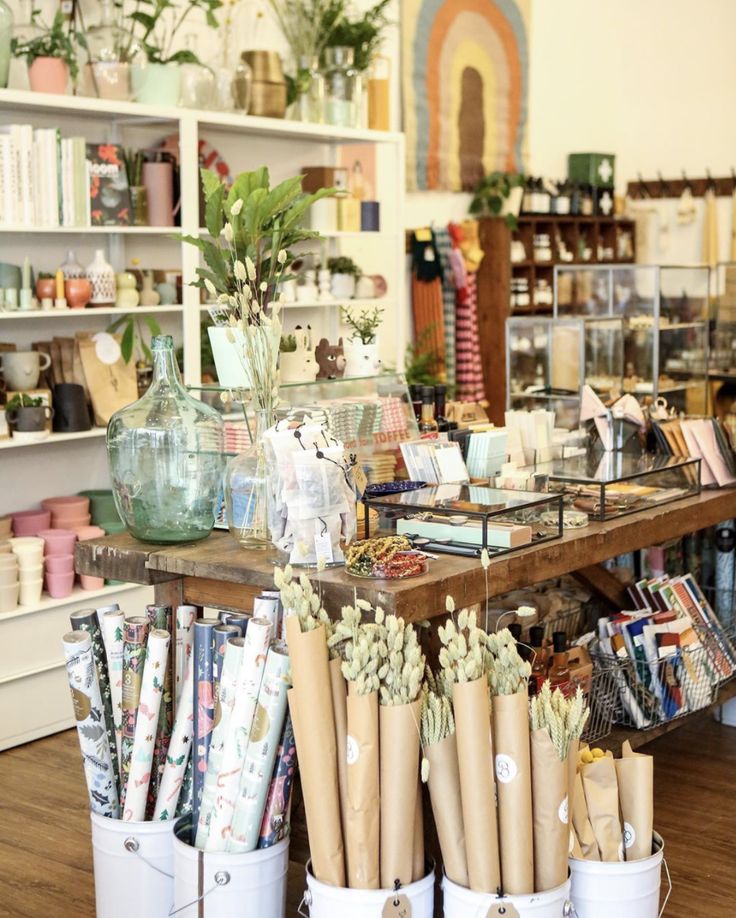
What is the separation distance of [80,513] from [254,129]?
188 centimetres

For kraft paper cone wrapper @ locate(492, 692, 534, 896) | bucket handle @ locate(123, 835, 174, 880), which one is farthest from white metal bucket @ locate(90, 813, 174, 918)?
kraft paper cone wrapper @ locate(492, 692, 534, 896)

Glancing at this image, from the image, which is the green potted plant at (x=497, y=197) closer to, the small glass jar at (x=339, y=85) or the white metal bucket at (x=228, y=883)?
the small glass jar at (x=339, y=85)

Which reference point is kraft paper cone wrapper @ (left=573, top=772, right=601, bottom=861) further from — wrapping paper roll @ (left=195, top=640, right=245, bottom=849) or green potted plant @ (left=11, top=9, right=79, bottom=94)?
green potted plant @ (left=11, top=9, right=79, bottom=94)

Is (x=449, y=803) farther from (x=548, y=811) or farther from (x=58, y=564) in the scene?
(x=58, y=564)

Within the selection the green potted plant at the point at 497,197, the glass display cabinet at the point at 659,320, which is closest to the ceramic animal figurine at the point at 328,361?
the glass display cabinet at the point at 659,320

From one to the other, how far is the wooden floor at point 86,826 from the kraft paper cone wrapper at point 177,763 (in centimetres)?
51

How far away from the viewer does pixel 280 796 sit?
9.03 ft

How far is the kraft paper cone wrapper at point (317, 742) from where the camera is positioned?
8.47 ft

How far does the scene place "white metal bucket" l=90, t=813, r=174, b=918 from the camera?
2857mm

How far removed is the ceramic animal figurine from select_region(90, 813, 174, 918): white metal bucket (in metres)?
1.41

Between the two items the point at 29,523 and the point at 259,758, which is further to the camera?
the point at 29,523

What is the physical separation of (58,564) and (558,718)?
8.49 feet

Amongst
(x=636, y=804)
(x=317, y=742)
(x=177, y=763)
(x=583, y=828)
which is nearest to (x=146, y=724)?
(x=177, y=763)

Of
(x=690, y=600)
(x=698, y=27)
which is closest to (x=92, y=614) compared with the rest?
(x=690, y=600)
